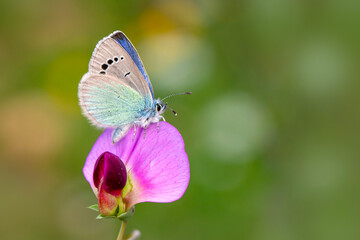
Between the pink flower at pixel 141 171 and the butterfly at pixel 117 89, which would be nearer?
the pink flower at pixel 141 171

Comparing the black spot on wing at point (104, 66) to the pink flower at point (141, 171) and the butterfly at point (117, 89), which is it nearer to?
the butterfly at point (117, 89)

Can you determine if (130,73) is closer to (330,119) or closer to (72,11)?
(330,119)

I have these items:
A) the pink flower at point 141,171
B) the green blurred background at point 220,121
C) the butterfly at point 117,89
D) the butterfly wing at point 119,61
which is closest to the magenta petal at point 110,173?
the pink flower at point 141,171

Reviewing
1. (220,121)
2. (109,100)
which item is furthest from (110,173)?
(220,121)

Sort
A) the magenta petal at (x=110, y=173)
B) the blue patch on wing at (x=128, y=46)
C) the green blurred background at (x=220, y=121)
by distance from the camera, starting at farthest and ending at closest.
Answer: the green blurred background at (x=220, y=121), the blue patch on wing at (x=128, y=46), the magenta petal at (x=110, y=173)

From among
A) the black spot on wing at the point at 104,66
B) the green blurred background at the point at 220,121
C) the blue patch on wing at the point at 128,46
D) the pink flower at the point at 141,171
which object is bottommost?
the green blurred background at the point at 220,121

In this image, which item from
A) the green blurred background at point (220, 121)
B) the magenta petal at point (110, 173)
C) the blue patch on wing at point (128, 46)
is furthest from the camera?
the green blurred background at point (220, 121)

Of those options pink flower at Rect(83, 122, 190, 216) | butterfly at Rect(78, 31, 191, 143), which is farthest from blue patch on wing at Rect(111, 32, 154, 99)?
pink flower at Rect(83, 122, 190, 216)

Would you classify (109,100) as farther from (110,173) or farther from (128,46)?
(110,173)
